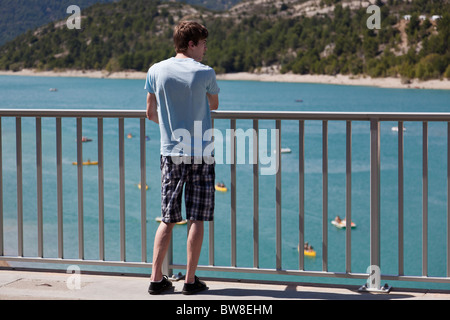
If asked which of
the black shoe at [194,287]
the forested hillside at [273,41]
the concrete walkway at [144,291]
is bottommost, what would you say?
the concrete walkway at [144,291]

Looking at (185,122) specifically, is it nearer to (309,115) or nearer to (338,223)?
(309,115)

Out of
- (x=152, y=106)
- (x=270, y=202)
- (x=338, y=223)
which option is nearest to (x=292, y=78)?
(x=270, y=202)

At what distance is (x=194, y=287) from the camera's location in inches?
126

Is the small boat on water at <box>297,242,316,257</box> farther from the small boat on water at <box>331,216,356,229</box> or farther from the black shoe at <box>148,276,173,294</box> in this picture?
the black shoe at <box>148,276,173,294</box>

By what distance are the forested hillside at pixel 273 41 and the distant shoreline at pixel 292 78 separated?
97cm

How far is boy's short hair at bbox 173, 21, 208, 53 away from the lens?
289 centimetres

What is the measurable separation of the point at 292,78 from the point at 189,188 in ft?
341

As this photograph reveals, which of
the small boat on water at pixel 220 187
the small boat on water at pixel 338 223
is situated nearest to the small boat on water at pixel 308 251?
the small boat on water at pixel 338 223

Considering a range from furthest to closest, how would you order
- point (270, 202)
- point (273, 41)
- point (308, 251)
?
1. point (273, 41)
2. point (270, 202)
3. point (308, 251)

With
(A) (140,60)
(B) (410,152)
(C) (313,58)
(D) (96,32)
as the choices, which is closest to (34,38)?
(D) (96,32)

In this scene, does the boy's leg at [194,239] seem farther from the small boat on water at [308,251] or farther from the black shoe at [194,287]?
the small boat on water at [308,251]

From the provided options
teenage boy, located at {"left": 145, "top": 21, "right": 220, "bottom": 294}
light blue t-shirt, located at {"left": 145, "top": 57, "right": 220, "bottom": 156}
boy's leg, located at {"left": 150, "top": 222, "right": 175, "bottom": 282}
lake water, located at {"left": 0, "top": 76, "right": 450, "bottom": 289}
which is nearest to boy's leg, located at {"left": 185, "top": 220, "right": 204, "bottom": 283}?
teenage boy, located at {"left": 145, "top": 21, "right": 220, "bottom": 294}

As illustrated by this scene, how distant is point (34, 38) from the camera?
108812mm

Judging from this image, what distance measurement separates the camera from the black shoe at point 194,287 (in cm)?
318
